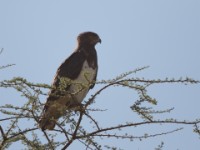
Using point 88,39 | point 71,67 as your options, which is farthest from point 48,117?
point 88,39

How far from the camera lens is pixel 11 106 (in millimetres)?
4012

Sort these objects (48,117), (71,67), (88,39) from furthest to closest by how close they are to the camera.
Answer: (88,39) → (71,67) → (48,117)

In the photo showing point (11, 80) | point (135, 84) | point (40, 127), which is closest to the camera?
point (11, 80)

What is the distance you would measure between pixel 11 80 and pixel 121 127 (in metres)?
1.18

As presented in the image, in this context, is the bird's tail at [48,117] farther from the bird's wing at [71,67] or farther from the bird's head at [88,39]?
the bird's head at [88,39]

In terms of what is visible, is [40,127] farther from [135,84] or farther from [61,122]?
[135,84]

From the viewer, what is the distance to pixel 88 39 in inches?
316

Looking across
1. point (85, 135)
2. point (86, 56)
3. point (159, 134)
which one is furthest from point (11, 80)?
point (86, 56)

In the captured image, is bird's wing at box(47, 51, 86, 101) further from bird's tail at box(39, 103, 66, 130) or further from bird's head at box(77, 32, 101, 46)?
bird's tail at box(39, 103, 66, 130)

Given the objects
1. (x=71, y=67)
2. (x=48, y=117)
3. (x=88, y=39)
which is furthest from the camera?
(x=88, y=39)

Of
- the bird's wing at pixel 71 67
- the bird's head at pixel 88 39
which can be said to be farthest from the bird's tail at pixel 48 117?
the bird's head at pixel 88 39

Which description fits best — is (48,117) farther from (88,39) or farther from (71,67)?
(88,39)

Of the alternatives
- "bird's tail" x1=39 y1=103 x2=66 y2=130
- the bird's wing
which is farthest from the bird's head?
"bird's tail" x1=39 y1=103 x2=66 y2=130

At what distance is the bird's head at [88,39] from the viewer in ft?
26.1
